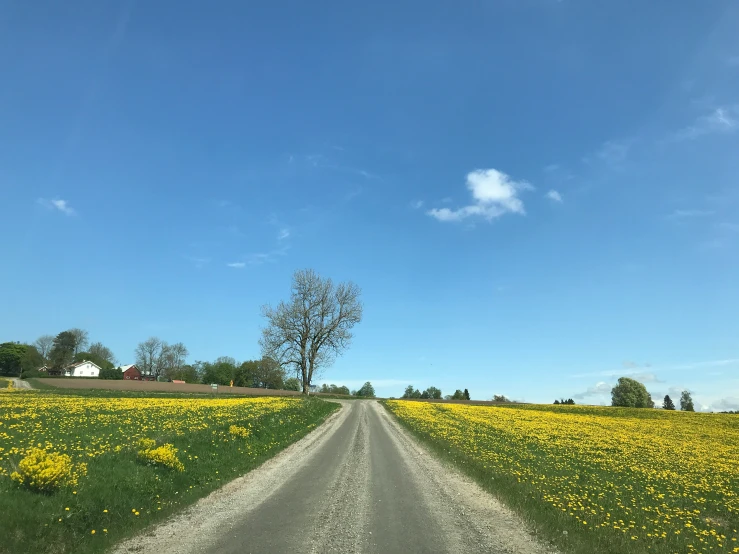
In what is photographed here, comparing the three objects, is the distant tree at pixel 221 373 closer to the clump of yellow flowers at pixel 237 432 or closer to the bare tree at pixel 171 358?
the bare tree at pixel 171 358

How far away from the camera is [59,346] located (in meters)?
154

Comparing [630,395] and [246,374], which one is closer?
[630,395]

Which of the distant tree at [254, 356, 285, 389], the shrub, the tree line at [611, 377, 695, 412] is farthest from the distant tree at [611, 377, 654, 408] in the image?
the shrub

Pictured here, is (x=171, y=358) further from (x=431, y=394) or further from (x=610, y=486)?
(x=610, y=486)

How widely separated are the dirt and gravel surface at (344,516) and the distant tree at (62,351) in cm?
16860

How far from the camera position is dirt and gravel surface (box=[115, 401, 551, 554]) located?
28.1 feet

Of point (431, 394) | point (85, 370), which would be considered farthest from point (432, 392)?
point (85, 370)

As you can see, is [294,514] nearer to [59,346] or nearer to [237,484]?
[237,484]

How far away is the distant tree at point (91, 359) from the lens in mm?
A: 163837

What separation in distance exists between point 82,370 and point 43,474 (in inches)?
6626

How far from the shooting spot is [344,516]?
34.8 feet

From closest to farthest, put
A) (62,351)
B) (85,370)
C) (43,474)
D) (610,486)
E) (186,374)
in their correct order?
(43,474) < (610,486) < (85,370) < (62,351) < (186,374)

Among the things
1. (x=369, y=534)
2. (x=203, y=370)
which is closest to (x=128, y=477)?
(x=369, y=534)

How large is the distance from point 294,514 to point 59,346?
17752 cm
